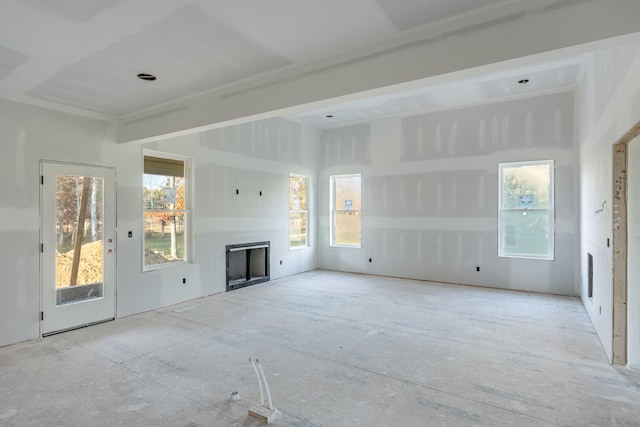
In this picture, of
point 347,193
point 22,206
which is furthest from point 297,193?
point 22,206

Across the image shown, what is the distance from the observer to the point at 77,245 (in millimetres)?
4387

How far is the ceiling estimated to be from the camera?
7.38 ft

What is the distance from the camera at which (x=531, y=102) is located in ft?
20.0

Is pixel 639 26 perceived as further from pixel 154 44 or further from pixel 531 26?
A: pixel 154 44

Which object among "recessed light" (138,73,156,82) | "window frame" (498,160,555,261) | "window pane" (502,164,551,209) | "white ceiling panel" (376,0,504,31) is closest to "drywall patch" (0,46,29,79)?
"recessed light" (138,73,156,82)

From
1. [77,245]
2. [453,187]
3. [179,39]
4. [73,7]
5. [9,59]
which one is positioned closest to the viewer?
[73,7]

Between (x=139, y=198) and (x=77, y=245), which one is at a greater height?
(x=139, y=198)

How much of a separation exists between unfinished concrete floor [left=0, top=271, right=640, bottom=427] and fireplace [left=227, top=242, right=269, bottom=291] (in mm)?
1413

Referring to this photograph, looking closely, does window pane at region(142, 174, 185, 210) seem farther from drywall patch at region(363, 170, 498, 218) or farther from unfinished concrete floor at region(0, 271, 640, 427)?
drywall patch at region(363, 170, 498, 218)

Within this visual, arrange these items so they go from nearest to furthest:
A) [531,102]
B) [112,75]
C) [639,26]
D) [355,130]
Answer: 1. [639,26]
2. [112,75]
3. [531,102]
4. [355,130]

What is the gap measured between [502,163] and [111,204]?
6.28 m

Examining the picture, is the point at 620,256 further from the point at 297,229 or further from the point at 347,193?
the point at 297,229

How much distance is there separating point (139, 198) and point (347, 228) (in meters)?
4.56

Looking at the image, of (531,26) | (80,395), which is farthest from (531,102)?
(80,395)
